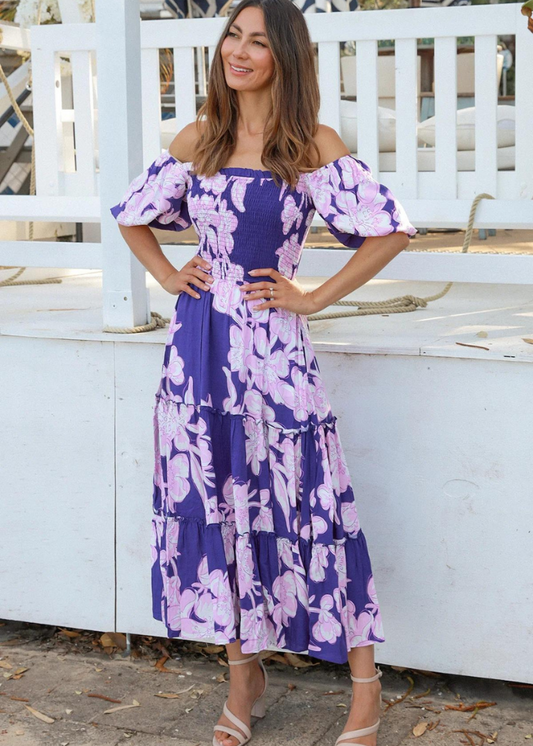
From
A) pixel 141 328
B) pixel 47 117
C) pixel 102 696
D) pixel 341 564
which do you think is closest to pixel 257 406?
pixel 341 564

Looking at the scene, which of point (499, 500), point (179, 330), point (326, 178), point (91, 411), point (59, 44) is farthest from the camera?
point (59, 44)

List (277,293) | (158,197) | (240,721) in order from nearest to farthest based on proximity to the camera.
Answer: (277,293) < (158,197) < (240,721)

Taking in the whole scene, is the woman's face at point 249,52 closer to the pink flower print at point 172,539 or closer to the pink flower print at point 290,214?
the pink flower print at point 290,214

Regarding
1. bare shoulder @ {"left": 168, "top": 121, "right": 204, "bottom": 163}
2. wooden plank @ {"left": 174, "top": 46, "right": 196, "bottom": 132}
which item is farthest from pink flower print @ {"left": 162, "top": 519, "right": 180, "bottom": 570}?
wooden plank @ {"left": 174, "top": 46, "right": 196, "bottom": 132}

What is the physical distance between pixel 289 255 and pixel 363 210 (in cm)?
20

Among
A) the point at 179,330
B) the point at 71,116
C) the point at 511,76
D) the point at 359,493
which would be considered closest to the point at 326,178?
the point at 179,330

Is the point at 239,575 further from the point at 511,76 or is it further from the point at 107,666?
the point at 511,76

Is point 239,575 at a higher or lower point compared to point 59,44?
lower

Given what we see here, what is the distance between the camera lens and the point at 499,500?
2.35m

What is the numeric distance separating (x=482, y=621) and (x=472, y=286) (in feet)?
5.79

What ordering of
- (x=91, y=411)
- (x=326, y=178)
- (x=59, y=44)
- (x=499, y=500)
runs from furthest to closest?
(x=59, y=44)
(x=91, y=411)
(x=499, y=500)
(x=326, y=178)

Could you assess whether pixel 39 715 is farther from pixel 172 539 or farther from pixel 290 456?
pixel 290 456

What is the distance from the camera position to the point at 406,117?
9.65 feet

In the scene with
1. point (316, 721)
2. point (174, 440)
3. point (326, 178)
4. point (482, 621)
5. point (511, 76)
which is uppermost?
point (511, 76)
